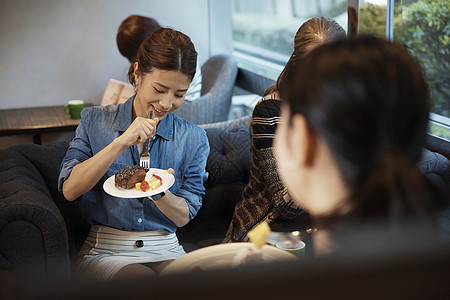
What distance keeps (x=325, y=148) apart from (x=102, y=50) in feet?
10.9

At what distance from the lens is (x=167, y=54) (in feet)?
4.70

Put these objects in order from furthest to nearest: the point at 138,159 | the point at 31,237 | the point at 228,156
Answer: the point at 228,156 → the point at 138,159 → the point at 31,237

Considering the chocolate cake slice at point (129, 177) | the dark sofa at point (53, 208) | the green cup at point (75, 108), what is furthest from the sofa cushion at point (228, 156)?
the green cup at point (75, 108)

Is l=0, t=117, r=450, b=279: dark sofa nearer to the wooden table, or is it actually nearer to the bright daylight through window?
the bright daylight through window

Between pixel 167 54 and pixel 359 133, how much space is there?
40.9 inches

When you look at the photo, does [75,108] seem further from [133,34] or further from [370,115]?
[370,115]

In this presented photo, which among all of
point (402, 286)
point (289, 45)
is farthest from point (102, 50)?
point (402, 286)

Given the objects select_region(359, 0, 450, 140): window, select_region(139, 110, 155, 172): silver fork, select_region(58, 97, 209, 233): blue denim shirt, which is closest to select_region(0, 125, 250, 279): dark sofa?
select_region(58, 97, 209, 233): blue denim shirt

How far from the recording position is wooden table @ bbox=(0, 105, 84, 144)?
2865 mm

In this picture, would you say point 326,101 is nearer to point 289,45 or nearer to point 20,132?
point 20,132

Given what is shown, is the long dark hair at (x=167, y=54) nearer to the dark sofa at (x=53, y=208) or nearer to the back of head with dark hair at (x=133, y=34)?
the dark sofa at (x=53, y=208)

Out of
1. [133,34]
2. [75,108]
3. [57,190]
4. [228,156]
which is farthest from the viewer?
[75,108]

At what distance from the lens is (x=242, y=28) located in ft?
12.8

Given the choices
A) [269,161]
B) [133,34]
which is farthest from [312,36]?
[133,34]
